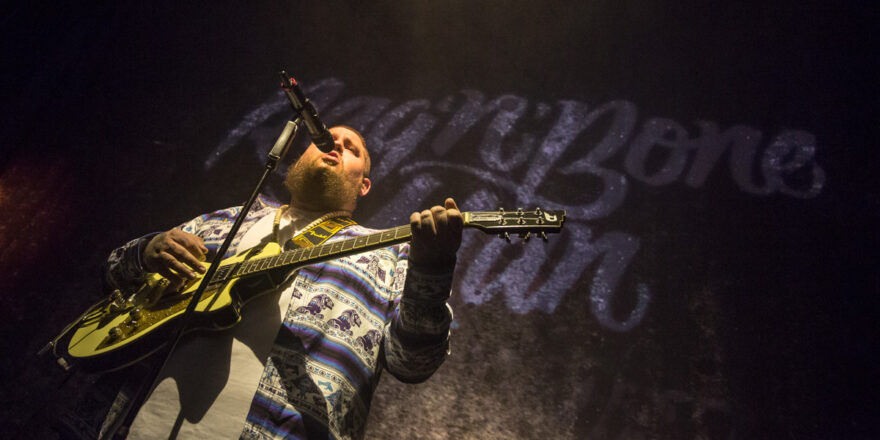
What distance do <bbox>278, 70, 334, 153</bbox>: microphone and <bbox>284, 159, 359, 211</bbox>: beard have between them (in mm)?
646

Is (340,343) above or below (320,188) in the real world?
below

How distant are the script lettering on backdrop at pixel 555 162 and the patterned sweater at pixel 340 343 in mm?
790

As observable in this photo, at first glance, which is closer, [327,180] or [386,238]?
[386,238]

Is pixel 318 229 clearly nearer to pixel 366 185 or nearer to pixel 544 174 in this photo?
pixel 366 185

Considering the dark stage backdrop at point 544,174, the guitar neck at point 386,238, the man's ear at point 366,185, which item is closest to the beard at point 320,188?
the man's ear at point 366,185

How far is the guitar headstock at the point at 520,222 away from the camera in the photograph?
4.09ft

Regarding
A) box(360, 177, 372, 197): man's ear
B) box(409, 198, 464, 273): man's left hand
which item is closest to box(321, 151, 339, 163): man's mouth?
box(360, 177, 372, 197): man's ear

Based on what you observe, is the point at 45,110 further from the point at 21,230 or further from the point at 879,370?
the point at 879,370

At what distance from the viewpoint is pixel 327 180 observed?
196cm

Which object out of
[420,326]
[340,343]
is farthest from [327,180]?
[420,326]

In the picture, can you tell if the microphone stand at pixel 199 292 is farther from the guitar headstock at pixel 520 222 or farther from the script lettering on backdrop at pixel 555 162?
the script lettering on backdrop at pixel 555 162

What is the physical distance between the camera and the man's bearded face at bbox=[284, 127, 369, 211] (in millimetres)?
1950

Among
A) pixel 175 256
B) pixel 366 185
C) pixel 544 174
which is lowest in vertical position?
pixel 544 174

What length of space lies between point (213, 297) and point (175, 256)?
0.99 ft
